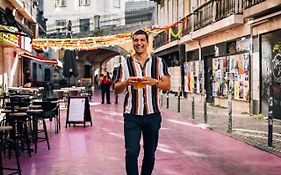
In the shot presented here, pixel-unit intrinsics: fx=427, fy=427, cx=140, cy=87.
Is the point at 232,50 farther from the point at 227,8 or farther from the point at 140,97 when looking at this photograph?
the point at 140,97

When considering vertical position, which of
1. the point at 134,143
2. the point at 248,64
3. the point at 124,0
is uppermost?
the point at 124,0

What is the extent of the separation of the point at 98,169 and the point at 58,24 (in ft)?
170

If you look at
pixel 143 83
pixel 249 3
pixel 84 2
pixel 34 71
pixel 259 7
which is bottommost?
pixel 143 83

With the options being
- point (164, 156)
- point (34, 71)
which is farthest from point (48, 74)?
point (164, 156)

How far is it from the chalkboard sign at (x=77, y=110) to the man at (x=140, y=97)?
7.96 m

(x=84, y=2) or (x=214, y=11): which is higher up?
(x=84, y=2)

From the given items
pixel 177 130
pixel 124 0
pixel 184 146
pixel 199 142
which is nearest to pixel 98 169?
pixel 184 146

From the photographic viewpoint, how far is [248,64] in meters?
16.2

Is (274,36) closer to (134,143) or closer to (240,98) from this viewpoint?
(240,98)

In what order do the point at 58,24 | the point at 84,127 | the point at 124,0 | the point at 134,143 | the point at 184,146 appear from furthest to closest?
the point at 124,0 < the point at 58,24 < the point at 84,127 < the point at 184,146 < the point at 134,143

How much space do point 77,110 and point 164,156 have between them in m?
5.55

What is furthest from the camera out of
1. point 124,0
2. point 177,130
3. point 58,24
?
point 124,0

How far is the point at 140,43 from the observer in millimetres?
4988

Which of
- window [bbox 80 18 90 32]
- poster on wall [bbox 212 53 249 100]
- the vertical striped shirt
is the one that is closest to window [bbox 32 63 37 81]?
window [bbox 80 18 90 32]
